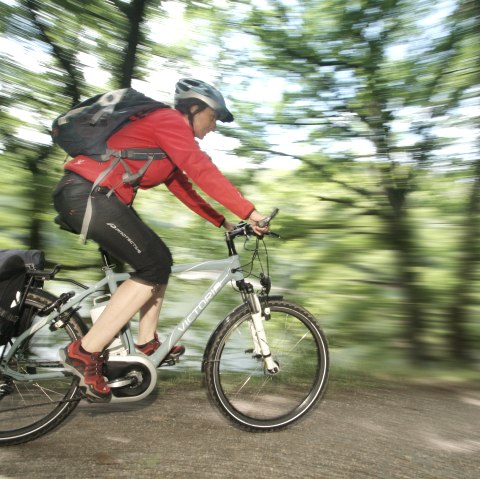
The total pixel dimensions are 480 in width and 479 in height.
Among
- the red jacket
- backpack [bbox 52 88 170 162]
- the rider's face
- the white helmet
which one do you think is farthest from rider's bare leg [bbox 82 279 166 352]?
the white helmet

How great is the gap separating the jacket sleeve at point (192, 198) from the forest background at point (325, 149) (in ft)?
3.01

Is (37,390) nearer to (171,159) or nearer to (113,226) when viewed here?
(113,226)

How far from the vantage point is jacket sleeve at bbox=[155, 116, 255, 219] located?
2840mm

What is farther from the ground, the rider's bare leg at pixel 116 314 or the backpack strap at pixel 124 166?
the backpack strap at pixel 124 166

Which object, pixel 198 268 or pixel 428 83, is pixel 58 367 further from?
pixel 428 83

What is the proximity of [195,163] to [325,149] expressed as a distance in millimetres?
2066

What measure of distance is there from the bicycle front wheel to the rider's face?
112cm

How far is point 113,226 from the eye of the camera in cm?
287

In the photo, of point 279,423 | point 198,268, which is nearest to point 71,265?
point 198,268

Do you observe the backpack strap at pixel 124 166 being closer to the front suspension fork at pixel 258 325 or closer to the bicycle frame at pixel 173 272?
the bicycle frame at pixel 173 272

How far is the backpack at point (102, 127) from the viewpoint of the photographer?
281 cm

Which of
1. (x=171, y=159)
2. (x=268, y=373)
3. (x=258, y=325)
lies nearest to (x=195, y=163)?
(x=171, y=159)

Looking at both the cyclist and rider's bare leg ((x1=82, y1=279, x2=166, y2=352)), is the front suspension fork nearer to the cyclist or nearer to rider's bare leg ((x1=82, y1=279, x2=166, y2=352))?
the cyclist

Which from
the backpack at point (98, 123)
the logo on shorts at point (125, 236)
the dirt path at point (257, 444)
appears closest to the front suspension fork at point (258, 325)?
the dirt path at point (257, 444)
